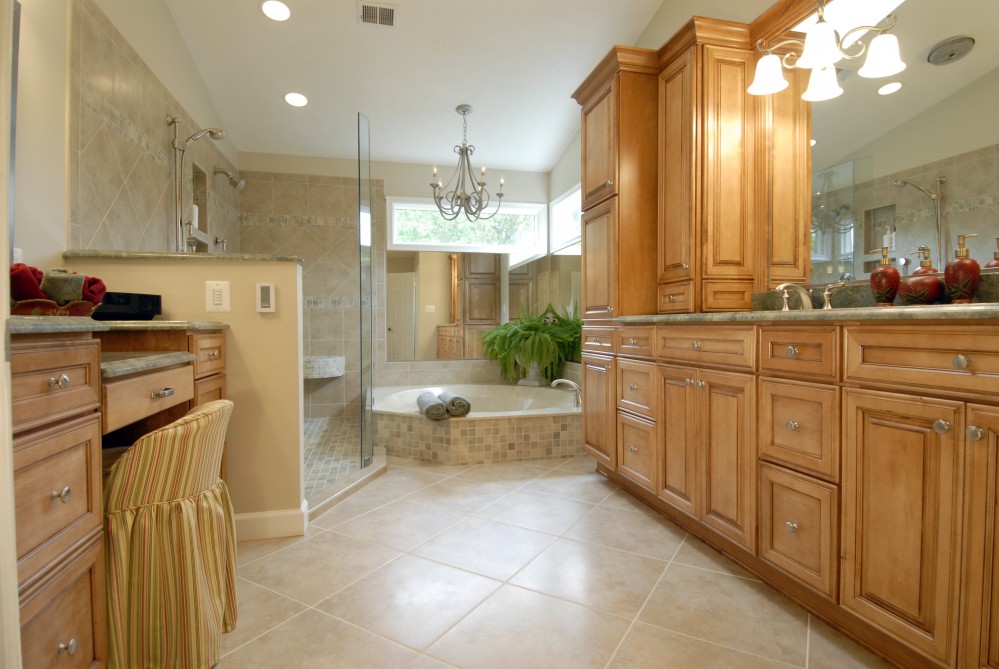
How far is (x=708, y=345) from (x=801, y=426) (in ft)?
1.48

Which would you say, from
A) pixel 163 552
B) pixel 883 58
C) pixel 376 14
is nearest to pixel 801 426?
pixel 883 58

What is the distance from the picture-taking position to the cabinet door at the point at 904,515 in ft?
3.25

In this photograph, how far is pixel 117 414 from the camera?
3.54ft

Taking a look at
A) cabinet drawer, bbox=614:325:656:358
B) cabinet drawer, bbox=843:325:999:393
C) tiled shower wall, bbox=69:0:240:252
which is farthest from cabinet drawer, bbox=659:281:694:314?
tiled shower wall, bbox=69:0:240:252

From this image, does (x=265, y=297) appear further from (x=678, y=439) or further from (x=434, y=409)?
(x=678, y=439)

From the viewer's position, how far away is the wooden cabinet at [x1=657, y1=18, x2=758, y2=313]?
207 centimetres

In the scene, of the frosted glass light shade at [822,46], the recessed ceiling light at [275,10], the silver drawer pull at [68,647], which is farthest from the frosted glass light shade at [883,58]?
the recessed ceiling light at [275,10]

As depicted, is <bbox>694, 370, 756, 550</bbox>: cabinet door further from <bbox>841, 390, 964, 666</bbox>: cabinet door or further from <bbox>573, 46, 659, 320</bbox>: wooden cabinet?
<bbox>573, 46, 659, 320</bbox>: wooden cabinet

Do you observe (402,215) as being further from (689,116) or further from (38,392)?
(38,392)

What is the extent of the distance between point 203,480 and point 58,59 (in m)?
1.74

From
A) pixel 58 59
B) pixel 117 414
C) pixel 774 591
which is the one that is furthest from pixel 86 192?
pixel 774 591

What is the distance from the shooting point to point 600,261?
2543 millimetres

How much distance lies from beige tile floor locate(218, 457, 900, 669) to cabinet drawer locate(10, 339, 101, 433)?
0.81 metres

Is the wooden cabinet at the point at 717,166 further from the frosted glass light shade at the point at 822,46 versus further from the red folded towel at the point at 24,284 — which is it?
the red folded towel at the point at 24,284
